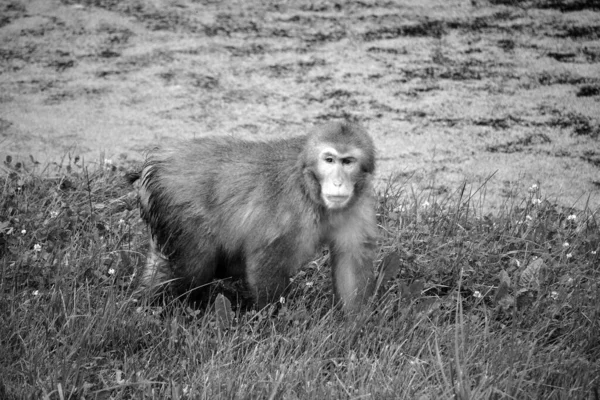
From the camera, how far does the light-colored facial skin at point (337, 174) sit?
4242mm

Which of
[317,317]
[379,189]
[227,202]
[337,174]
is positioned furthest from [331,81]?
[317,317]

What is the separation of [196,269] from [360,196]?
0.95 metres

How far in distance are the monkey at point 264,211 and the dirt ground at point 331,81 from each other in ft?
4.90

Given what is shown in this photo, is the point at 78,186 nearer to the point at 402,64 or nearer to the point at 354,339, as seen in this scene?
the point at 354,339

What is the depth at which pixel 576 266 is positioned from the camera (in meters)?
5.01

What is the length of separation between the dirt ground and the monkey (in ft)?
4.90

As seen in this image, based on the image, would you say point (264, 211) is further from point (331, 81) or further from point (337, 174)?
point (331, 81)

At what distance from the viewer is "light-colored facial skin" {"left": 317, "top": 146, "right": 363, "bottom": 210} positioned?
4242mm

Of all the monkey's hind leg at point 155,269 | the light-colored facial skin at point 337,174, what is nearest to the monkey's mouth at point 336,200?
the light-colored facial skin at point 337,174

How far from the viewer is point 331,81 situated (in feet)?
23.9

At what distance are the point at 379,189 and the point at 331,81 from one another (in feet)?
5.70

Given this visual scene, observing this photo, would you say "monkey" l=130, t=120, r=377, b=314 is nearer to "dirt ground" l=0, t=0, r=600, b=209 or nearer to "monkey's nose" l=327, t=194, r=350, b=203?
"monkey's nose" l=327, t=194, r=350, b=203

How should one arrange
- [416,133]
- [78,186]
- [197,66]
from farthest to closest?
[197,66] < [416,133] < [78,186]

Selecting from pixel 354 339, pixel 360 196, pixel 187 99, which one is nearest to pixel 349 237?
pixel 360 196
